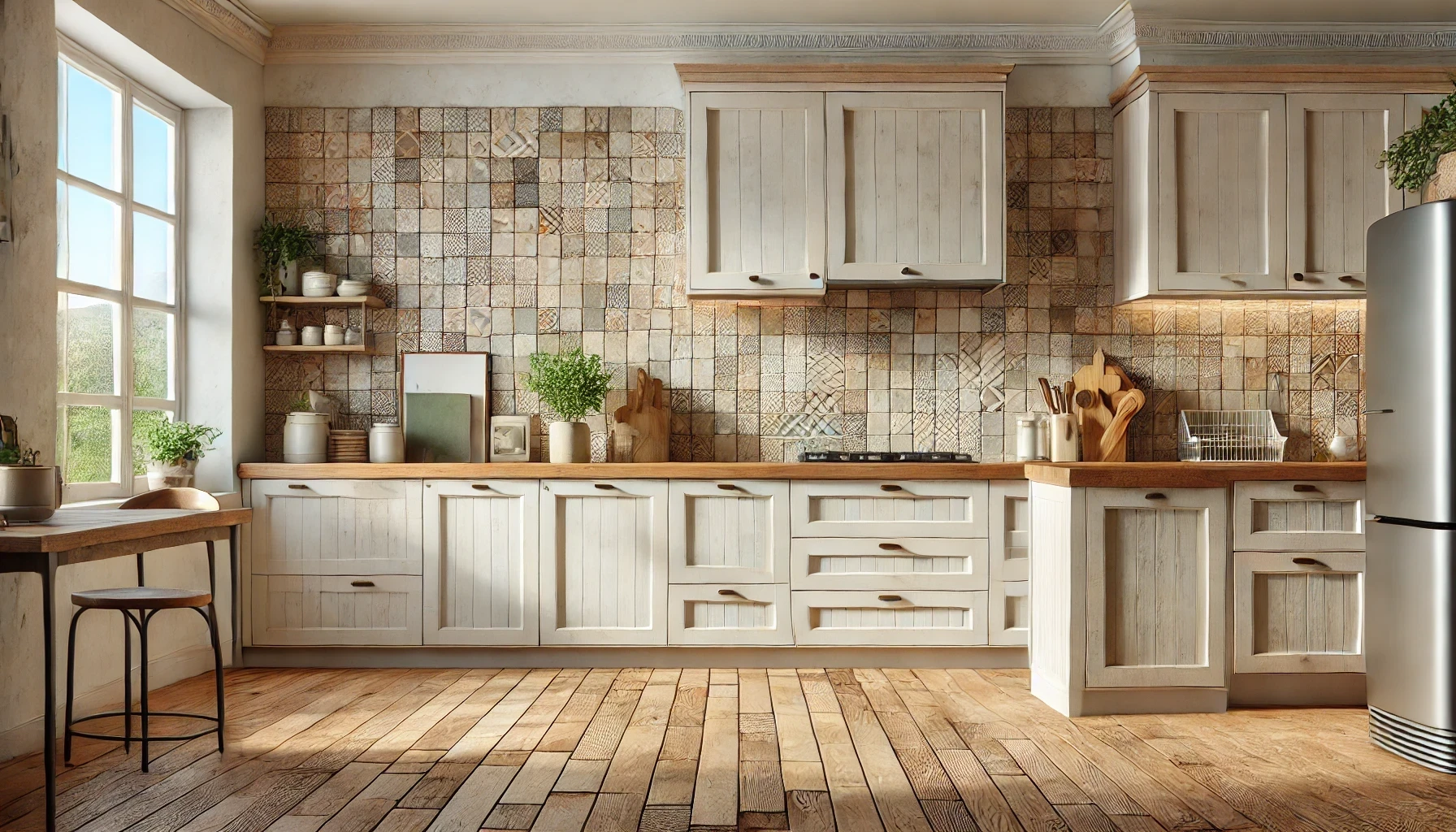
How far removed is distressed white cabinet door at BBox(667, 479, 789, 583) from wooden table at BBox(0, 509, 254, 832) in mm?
1579

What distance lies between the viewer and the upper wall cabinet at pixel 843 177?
409cm

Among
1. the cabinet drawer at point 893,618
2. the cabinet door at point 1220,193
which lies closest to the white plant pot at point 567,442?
the cabinet drawer at point 893,618

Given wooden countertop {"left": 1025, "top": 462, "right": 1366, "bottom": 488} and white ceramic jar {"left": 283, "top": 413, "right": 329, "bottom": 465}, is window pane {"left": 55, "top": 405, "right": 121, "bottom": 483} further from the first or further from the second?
wooden countertop {"left": 1025, "top": 462, "right": 1366, "bottom": 488}

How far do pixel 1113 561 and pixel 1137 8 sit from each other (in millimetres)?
2282

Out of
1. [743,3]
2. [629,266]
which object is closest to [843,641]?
[629,266]

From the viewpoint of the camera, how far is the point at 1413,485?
2797 mm

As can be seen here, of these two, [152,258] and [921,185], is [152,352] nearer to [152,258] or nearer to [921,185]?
[152,258]

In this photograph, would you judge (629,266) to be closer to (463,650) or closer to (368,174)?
(368,174)

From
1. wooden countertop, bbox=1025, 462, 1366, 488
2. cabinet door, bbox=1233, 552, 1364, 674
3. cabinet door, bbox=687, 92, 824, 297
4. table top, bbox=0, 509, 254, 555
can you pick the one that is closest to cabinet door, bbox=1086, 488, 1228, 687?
wooden countertop, bbox=1025, 462, 1366, 488

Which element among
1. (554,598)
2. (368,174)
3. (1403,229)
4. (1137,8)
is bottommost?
(554,598)

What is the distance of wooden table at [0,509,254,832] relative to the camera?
216cm

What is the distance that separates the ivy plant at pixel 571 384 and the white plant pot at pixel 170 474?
1.30 m

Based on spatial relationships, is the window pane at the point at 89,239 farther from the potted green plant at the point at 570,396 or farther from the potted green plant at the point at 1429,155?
the potted green plant at the point at 1429,155

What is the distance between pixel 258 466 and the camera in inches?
156
